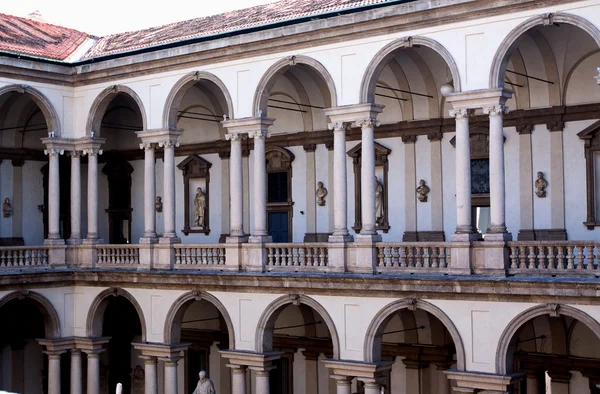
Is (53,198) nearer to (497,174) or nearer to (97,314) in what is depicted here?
(97,314)

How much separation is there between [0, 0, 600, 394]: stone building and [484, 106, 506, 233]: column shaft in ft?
0.18

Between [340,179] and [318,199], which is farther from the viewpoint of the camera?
[318,199]

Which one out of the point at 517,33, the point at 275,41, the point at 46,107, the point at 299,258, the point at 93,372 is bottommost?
the point at 93,372

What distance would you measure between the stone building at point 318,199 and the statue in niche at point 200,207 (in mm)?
81

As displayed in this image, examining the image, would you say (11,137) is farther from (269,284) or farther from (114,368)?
(269,284)

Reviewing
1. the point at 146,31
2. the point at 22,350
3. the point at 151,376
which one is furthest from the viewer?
the point at 22,350

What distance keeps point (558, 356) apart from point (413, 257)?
545 cm

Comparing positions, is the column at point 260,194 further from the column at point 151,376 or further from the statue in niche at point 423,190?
the column at point 151,376

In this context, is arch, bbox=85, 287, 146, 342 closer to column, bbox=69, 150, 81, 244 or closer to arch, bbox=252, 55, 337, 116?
column, bbox=69, 150, 81, 244

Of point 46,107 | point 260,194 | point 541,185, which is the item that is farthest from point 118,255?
point 541,185

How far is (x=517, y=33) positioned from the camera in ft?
75.8

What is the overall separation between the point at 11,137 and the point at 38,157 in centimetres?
112

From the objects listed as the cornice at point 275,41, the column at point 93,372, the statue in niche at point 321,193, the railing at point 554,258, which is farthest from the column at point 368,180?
the column at point 93,372

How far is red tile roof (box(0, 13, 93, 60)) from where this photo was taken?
3159 cm
